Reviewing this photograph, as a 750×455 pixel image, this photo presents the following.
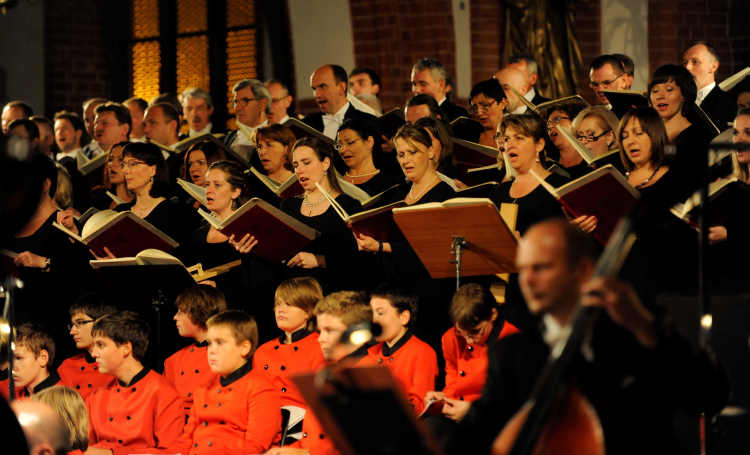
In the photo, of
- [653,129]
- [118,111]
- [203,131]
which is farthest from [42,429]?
[203,131]

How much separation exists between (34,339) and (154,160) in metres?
1.25

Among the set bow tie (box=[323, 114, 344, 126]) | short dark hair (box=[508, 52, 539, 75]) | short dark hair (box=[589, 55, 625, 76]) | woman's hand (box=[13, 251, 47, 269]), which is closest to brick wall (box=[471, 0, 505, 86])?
short dark hair (box=[508, 52, 539, 75])

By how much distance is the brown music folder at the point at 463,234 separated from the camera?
3.80 meters

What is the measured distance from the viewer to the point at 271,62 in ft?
30.3

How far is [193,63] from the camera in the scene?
998 cm

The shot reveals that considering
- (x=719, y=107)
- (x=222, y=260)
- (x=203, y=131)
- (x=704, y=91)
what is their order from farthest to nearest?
(x=203, y=131) → (x=704, y=91) → (x=719, y=107) → (x=222, y=260)

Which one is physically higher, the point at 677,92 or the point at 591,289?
the point at 677,92

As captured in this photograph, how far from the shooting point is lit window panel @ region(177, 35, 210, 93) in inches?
391

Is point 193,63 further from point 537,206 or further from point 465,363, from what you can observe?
point 465,363

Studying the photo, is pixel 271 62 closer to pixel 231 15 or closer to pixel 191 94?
pixel 231 15

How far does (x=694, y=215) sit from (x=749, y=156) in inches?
28.4

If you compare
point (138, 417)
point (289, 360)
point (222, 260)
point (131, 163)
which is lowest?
point (138, 417)

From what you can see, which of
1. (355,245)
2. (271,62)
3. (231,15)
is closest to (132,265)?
(355,245)

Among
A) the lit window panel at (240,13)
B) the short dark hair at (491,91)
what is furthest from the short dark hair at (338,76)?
the lit window panel at (240,13)
